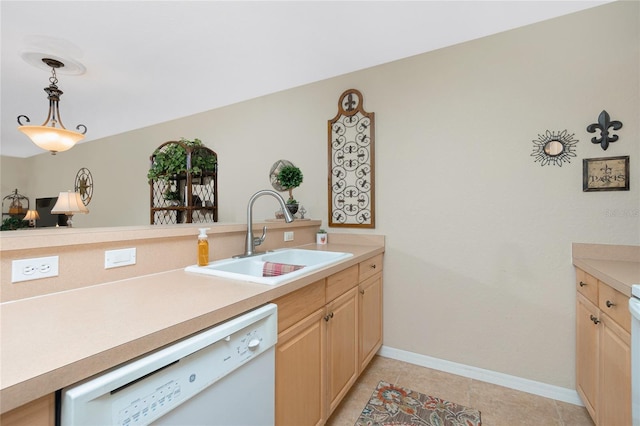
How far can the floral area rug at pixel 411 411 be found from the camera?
1.62 m

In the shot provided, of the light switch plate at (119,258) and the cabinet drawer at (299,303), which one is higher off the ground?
the light switch plate at (119,258)

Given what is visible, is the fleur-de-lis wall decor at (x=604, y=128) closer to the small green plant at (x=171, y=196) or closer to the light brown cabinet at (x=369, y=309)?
the light brown cabinet at (x=369, y=309)

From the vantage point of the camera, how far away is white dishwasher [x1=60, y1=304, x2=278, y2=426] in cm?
57

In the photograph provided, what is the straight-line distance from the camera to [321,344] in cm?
142

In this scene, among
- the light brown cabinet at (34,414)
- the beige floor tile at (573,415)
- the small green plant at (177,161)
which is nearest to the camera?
the light brown cabinet at (34,414)

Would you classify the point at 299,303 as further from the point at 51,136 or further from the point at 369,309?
the point at 51,136

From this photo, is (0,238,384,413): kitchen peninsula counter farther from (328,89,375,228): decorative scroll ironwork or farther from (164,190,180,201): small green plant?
(164,190,180,201): small green plant

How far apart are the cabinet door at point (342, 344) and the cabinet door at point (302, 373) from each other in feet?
0.29

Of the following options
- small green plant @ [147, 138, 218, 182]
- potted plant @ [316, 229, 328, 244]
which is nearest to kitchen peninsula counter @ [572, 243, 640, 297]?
potted plant @ [316, 229, 328, 244]

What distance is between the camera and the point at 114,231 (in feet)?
3.83

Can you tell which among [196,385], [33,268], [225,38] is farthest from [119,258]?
[225,38]

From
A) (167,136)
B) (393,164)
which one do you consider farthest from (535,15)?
(167,136)

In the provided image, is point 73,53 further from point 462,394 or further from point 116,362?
point 462,394

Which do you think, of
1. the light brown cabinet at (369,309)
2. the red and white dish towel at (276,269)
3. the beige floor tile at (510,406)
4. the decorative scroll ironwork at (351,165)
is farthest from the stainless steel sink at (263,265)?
the beige floor tile at (510,406)
